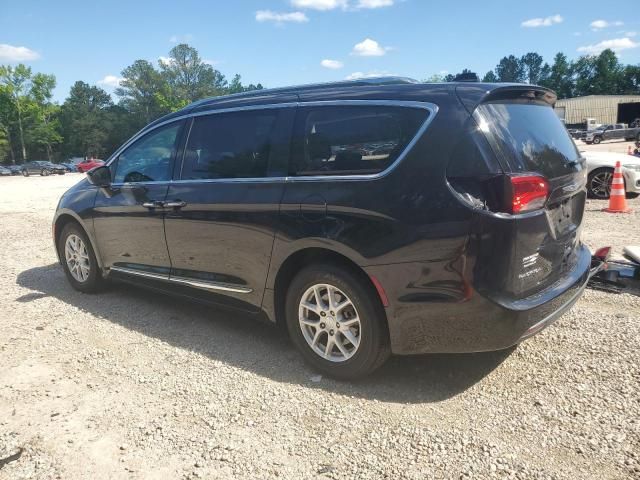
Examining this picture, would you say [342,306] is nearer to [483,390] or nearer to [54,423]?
[483,390]

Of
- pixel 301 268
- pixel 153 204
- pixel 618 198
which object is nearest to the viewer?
pixel 301 268

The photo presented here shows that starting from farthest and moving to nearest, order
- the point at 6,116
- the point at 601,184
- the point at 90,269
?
the point at 6,116 → the point at 601,184 → the point at 90,269

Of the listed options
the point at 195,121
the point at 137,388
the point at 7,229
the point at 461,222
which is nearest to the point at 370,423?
the point at 461,222

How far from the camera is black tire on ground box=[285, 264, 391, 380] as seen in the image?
3076 mm

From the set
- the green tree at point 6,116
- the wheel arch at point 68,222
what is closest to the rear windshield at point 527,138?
the wheel arch at point 68,222

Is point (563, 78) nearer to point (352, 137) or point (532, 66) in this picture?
point (532, 66)

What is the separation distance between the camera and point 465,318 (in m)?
2.79

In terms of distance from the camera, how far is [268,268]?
3551 millimetres

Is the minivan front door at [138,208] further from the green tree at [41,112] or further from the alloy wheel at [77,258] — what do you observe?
the green tree at [41,112]

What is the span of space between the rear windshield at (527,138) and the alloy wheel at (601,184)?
7.91 m

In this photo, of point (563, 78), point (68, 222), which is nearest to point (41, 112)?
point (68, 222)

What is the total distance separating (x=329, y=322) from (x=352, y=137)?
122cm

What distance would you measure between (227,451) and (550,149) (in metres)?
2.65

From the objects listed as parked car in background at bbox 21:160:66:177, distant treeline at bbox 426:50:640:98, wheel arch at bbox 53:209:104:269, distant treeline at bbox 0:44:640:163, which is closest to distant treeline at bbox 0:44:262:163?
distant treeline at bbox 0:44:640:163
